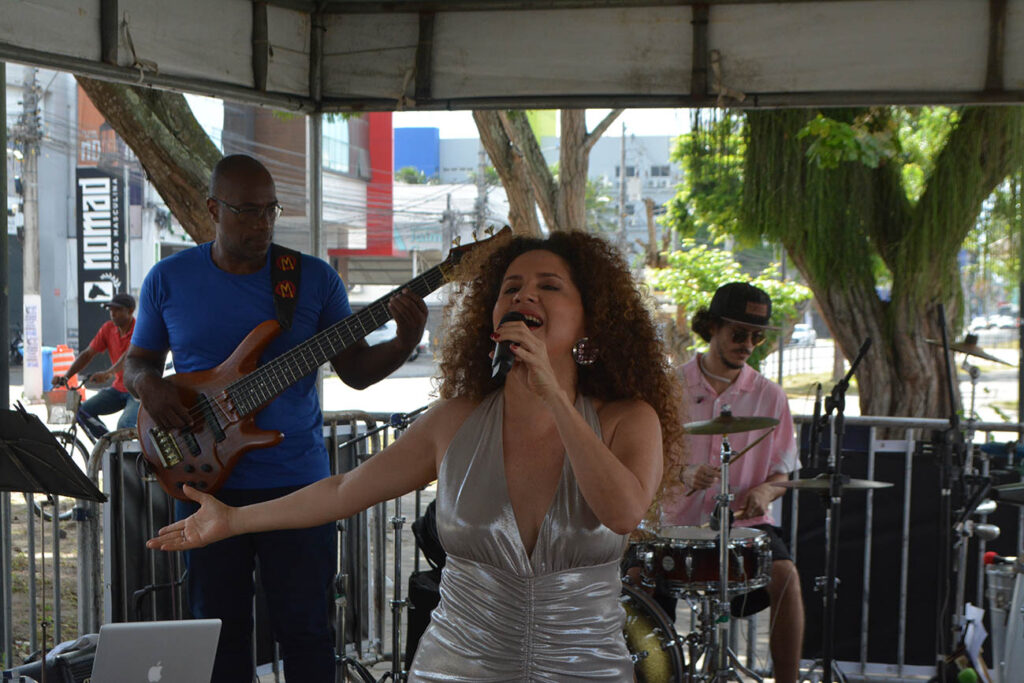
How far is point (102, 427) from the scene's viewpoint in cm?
1050

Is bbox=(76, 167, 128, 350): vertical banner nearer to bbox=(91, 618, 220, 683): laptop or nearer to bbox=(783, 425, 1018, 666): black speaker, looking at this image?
bbox=(783, 425, 1018, 666): black speaker

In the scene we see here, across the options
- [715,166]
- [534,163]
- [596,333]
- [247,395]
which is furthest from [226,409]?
[534,163]

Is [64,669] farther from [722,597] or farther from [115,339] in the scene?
[115,339]

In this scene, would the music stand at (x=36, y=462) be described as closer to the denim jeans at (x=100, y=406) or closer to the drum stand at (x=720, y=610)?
the drum stand at (x=720, y=610)

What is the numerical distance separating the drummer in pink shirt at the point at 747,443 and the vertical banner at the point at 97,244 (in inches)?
864

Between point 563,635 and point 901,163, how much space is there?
8110 millimetres

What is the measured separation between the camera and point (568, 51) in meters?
4.86

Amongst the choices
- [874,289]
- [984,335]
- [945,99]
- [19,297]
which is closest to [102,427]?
[874,289]

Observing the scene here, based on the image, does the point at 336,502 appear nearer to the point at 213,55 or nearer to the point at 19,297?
the point at 213,55

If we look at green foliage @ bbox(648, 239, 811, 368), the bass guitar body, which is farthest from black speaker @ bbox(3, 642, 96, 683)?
green foliage @ bbox(648, 239, 811, 368)

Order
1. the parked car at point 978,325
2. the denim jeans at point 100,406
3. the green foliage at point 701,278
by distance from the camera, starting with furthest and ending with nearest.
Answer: the green foliage at point 701,278 < the denim jeans at point 100,406 < the parked car at point 978,325

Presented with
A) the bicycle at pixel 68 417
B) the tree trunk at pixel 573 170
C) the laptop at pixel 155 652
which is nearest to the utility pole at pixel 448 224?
the bicycle at pixel 68 417

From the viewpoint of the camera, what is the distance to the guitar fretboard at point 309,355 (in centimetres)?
383

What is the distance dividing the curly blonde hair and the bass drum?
156 cm
